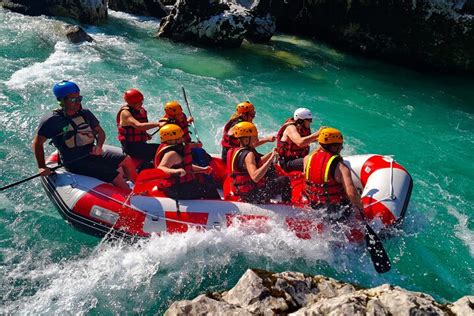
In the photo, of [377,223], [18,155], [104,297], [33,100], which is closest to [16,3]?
[33,100]

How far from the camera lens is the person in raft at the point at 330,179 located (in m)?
5.32

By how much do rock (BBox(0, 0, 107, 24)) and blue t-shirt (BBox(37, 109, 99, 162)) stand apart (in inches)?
458

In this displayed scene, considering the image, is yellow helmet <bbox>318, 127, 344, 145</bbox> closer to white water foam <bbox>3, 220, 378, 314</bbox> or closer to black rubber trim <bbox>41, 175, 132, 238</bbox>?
white water foam <bbox>3, 220, 378, 314</bbox>

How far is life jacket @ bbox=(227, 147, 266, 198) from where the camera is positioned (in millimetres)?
5598

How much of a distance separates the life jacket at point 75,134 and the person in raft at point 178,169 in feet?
3.49

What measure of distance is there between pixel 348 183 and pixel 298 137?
1461 millimetres

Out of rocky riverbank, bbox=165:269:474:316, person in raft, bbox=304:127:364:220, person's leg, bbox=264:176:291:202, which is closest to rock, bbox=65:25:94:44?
person's leg, bbox=264:176:291:202

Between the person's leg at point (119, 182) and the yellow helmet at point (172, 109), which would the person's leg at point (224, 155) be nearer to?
the yellow helmet at point (172, 109)

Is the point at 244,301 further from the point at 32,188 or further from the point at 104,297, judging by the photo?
the point at 32,188

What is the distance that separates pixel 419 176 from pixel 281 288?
20.2 ft

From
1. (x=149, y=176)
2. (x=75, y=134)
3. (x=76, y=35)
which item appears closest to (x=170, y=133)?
(x=149, y=176)

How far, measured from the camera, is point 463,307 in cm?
317

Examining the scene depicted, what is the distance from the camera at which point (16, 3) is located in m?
16.0

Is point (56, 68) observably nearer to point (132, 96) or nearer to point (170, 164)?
point (132, 96)
